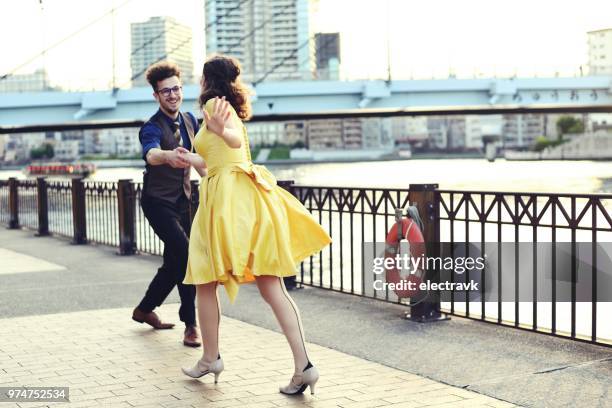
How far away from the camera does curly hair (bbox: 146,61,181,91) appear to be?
598 centimetres

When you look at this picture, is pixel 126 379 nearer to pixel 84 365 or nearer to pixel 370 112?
pixel 84 365

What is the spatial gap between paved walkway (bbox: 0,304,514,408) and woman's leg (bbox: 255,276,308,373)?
24 centimetres

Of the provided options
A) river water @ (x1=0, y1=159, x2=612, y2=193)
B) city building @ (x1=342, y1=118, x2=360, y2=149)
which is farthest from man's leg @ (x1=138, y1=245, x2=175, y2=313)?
city building @ (x1=342, y1=118, x2=360, y2=149)

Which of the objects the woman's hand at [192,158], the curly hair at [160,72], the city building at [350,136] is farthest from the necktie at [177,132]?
the city building at [350,136]

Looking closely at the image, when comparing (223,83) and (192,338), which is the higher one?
(223,83)

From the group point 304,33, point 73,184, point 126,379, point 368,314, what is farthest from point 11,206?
point 304,33

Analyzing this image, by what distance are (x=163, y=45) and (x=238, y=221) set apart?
66015mm

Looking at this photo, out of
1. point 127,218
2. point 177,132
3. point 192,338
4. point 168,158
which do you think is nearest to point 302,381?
point 168,158

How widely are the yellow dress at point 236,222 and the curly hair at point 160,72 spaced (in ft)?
Answer: 3.97

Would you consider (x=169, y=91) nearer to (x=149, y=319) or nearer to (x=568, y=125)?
(x=149, y=319)

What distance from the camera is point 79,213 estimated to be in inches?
561

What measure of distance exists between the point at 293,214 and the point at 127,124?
50.6 metres

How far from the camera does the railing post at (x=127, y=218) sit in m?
12.2

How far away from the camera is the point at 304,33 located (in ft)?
281
